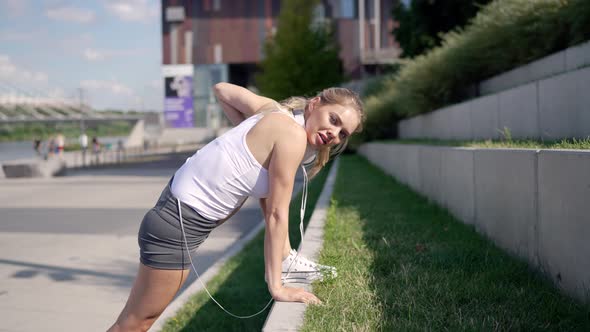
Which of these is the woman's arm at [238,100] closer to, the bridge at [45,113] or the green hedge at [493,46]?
the green hedge at [493,46]

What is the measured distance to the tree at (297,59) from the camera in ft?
87.3

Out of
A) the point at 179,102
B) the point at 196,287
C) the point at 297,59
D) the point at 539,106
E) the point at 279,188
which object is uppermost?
the point at 179,102

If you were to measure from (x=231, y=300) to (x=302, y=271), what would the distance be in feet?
5.92

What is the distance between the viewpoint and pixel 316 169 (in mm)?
2838

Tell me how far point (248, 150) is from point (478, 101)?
540 cm

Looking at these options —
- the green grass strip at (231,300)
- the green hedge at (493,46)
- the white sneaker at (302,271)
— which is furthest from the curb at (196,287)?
the green hedge at (493,46)

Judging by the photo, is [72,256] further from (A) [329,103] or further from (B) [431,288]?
(A) [329,103]

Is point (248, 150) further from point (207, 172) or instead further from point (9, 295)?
point (9, 295)

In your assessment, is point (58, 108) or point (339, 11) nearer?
point (339, 11)

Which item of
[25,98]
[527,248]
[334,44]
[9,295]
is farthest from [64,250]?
[25,98]

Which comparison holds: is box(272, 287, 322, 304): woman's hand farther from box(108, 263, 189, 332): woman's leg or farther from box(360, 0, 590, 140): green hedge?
box(360, 0, 590, 140): green hedge

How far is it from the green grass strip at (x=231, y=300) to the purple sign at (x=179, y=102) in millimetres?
43013

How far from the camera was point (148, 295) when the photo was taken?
2617mm

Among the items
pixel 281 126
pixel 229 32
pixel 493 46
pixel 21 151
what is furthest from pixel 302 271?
pixel 21 151
